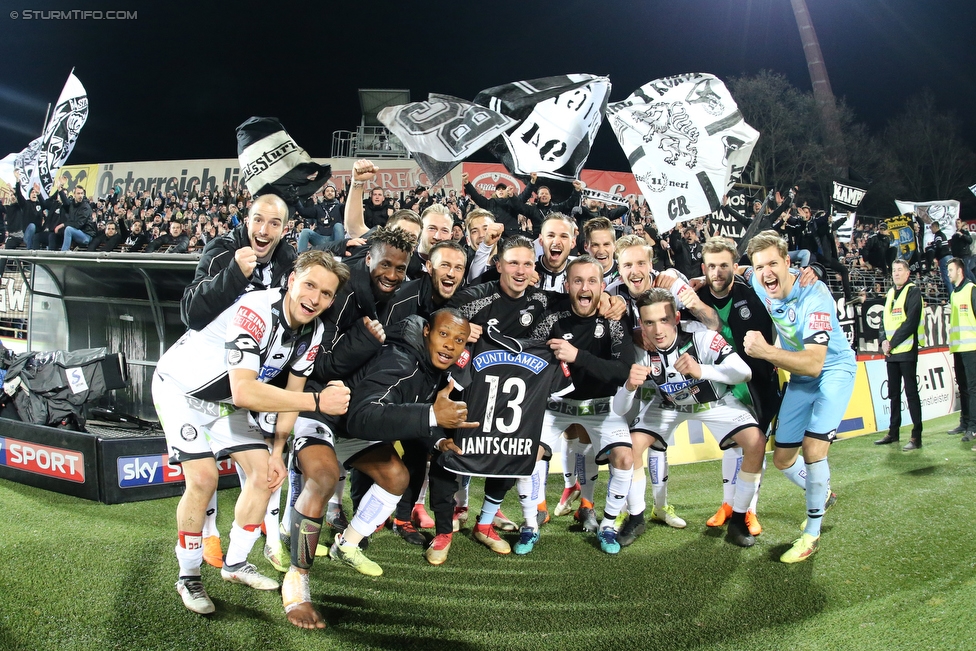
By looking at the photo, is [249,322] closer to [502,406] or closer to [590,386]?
[502,406]

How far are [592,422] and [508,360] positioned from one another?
3.40 feet

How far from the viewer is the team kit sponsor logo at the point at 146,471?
5.37m

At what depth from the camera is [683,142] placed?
7648 mm

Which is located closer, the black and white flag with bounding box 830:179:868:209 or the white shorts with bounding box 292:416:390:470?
the white shorts with bounding box 292:416:390:470

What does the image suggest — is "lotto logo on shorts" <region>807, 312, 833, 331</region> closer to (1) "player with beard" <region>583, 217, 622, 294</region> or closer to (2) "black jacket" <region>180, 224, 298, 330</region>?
(1) "player with beard" <region>583, 217, 622, 294</region>

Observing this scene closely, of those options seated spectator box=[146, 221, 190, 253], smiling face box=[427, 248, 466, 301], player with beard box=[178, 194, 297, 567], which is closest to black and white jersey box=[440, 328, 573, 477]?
smiling face box=[427, 248, 466, 301]

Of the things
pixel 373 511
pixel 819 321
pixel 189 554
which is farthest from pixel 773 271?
pixel 189 554

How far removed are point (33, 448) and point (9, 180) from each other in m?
17.4

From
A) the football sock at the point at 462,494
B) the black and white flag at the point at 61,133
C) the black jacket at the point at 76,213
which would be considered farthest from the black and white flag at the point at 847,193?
the black jacket at the point at 76,213

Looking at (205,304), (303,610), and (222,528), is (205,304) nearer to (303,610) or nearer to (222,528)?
(303,610)

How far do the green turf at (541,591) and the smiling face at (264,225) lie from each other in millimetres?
2188

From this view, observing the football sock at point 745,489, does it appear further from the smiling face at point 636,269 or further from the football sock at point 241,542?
the football sock at point 241,542

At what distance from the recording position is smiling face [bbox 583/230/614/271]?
5531 millimetres

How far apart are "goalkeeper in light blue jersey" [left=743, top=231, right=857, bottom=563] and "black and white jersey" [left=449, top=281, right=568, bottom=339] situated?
158 cm
